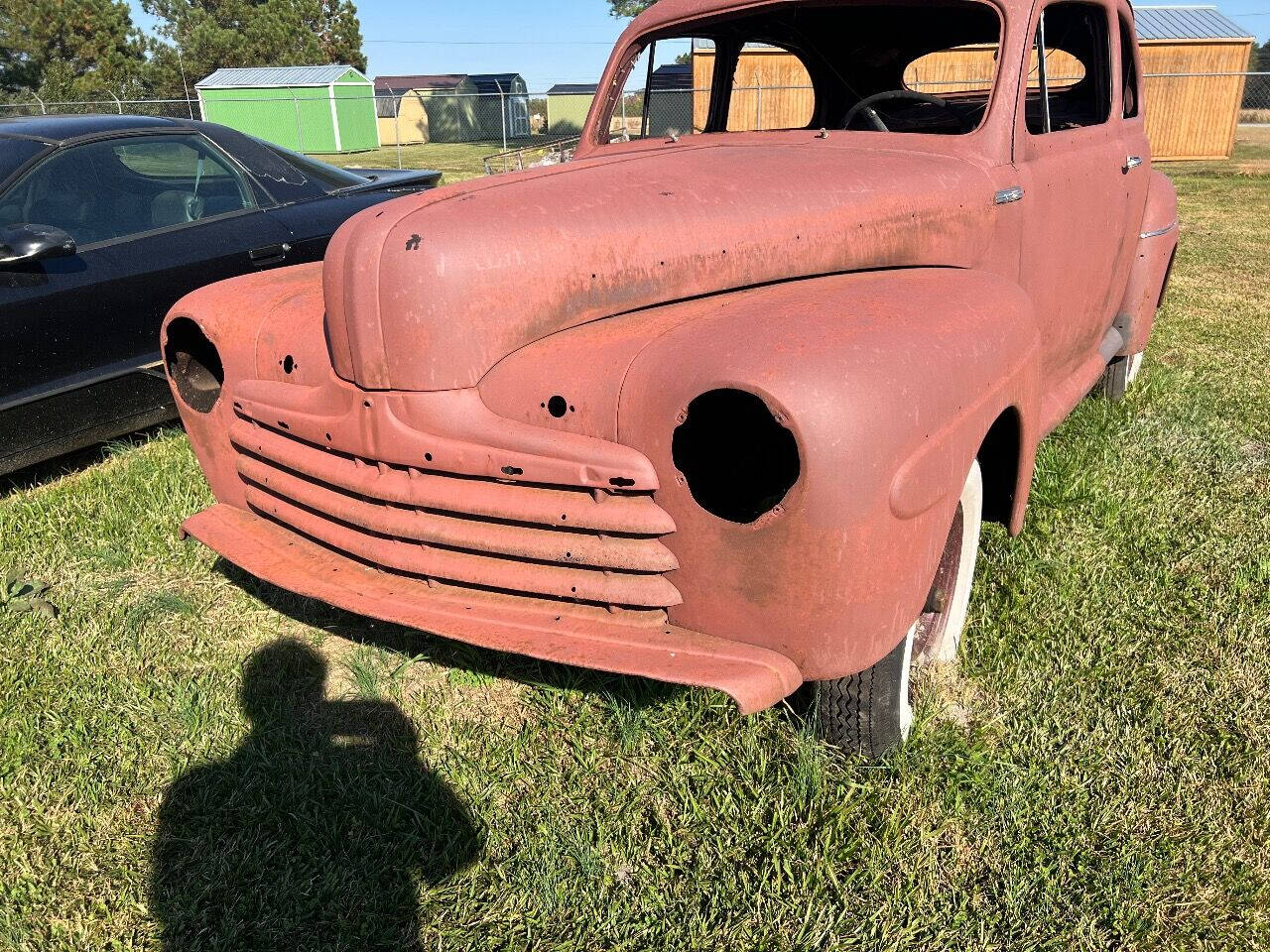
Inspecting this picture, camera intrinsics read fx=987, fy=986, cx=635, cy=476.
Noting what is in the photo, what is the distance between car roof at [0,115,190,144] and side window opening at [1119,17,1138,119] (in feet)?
13.6

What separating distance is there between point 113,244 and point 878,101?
10.2 feet

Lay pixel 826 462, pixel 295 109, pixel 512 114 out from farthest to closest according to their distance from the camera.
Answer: pixel 512 114 → pixel 295 109 → pixel 826 462

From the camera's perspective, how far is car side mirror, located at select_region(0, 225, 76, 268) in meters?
3.53

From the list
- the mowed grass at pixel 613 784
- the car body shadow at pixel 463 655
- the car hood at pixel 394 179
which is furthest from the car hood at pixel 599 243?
the car hood at pixel 394 179

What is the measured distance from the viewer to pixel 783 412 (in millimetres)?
1715

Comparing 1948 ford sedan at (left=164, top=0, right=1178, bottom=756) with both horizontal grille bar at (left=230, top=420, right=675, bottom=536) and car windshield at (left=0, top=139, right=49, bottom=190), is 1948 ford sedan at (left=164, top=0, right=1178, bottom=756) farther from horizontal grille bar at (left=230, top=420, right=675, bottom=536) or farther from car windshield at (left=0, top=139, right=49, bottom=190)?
car windshield at (left=0, top=139, right=49, bottom=190)

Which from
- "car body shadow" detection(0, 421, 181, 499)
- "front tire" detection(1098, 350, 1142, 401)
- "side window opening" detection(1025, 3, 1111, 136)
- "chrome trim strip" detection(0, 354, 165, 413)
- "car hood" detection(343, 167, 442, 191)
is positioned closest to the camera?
"side window opening" detection(1025, 3, 1111, 136)

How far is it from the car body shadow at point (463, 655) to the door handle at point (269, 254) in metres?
1.73

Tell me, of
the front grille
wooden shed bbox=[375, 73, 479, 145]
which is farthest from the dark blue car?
wooden shed bbox=[375, 73, 479, 145]

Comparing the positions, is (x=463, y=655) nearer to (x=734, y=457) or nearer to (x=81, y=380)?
(x=734, y=457)

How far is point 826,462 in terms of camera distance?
1.72m

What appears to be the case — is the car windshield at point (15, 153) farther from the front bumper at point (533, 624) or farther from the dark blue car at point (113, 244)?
the front bumper at point (533, 624)

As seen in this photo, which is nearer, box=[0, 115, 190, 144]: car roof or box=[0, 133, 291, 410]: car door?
box=[0, 133, 291, 410]: car door

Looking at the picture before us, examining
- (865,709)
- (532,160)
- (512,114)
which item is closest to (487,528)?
(865,709)
